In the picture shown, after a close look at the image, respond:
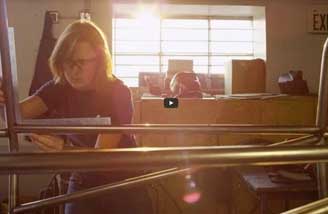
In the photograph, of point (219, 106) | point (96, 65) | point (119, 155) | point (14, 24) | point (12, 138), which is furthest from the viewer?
point (14, 24)

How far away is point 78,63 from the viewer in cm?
132

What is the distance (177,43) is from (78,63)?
8.10ft

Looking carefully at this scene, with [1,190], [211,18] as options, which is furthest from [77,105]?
[211,18]

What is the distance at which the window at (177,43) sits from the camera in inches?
144

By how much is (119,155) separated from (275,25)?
10.7 feet

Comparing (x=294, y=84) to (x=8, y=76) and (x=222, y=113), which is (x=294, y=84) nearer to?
(x=222, y=113)

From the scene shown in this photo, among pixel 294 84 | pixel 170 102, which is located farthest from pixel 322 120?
pixel 294 84

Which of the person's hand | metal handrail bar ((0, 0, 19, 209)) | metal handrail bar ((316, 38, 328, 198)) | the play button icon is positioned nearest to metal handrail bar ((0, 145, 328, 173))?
metal handrail bar ((0, 0, 19, 209))

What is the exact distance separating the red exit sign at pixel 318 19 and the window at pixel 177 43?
0.53 meters

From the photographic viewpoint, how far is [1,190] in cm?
315

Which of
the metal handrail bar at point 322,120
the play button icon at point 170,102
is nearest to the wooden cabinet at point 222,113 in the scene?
the play button icon at point 170,102

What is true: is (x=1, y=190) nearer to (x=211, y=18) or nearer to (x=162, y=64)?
(x=162, y=64)

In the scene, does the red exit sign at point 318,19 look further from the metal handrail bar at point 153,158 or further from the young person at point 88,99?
the metal handrail bar at point 153,158

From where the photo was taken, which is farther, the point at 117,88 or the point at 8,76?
the point at 117,88
